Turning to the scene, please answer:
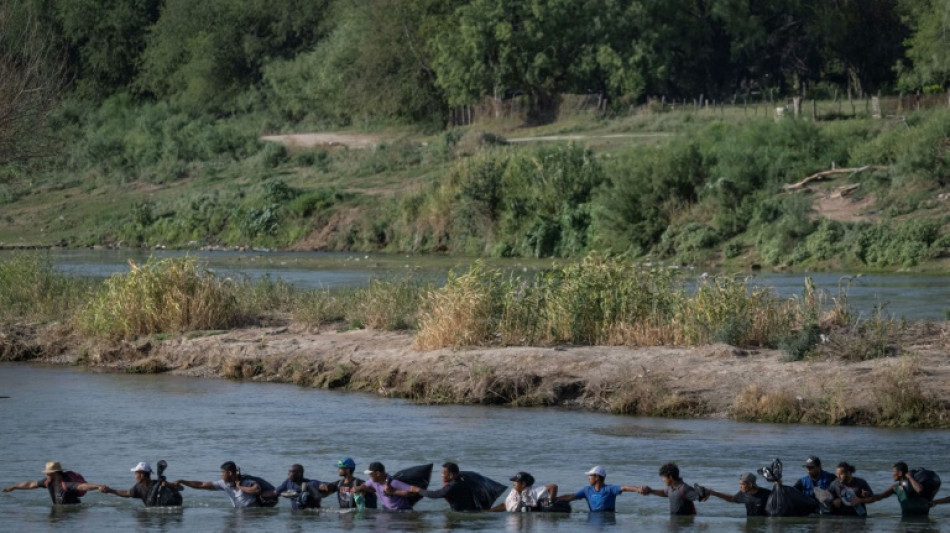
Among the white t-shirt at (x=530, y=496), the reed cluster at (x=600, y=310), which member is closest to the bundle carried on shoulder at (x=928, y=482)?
the white t-shirt at (x=530, y=496)

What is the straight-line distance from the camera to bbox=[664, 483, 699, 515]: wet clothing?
65.1 feet

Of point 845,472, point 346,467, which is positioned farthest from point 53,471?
point 845,472

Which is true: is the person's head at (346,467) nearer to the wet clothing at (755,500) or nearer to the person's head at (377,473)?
the person's head at (377,473)

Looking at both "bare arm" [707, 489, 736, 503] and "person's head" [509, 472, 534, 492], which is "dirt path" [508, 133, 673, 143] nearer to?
"bare arm" [707, 489, 736, 503]

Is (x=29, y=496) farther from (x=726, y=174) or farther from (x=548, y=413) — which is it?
(x=726, y=174)

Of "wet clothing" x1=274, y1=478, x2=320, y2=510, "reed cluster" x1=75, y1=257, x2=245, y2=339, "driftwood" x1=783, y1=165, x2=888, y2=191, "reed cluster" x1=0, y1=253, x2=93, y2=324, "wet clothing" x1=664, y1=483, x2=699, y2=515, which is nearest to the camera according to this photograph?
"wet clothing" x1=664, y1=483, x2=699, y2=515

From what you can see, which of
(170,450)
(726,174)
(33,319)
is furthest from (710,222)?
(170,450)

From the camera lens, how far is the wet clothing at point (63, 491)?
2114 centimetres

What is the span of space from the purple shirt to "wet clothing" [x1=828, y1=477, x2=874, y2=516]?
5.08 m

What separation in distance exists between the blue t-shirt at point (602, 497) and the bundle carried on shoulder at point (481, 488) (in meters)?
1.13

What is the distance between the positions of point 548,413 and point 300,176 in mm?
44099

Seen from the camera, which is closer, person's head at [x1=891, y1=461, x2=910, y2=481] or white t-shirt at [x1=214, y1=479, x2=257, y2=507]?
person's head at [x1=891, y1=461, x2=910, y2=481]

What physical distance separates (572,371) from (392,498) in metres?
7.26

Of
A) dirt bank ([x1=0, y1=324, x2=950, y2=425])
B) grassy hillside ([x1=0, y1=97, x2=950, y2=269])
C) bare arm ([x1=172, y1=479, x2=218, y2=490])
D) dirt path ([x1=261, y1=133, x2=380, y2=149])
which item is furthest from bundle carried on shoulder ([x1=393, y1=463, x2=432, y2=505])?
dirt path ([x1=261, y1=133, x2=380, y2=149])
